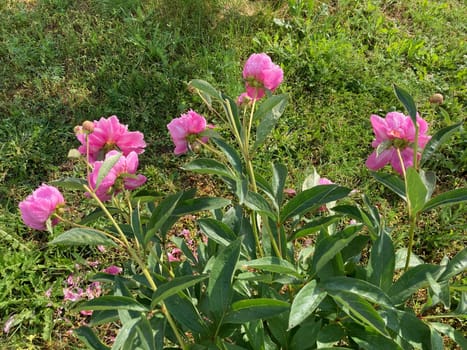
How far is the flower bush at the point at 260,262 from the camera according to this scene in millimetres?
990

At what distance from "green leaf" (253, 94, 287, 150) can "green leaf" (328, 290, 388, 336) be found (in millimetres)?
399

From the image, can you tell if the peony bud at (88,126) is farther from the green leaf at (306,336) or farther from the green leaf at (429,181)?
the green leaf at (429,181)

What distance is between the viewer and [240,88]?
8.58 feet

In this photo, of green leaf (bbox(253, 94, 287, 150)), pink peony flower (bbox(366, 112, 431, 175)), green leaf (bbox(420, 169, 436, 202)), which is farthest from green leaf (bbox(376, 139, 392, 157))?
green leaf (bbox(253, 94, 287, 150))

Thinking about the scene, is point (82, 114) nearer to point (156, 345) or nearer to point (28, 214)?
point (28, 214)

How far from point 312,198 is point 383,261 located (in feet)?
0.73

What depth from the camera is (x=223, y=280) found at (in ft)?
3.32

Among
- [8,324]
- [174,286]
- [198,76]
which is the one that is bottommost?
[8,324]

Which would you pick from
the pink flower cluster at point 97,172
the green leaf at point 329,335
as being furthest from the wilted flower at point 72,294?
the green leaf at point 329,335

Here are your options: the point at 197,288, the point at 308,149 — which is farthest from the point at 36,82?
the point at 197,288

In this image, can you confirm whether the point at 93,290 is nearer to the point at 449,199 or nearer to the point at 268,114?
the point at 268,114

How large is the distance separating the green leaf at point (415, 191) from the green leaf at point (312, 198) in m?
0.17

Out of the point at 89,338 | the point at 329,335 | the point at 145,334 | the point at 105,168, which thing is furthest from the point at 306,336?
the point at 105,168

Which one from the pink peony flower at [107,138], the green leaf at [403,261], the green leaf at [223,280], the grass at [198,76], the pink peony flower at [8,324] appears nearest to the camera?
the green leaf at [223,280]
